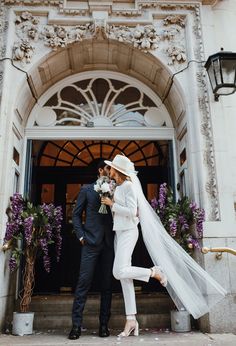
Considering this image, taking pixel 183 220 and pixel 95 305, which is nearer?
pixel 183 220

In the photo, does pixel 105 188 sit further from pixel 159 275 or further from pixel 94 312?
pixel 94 312

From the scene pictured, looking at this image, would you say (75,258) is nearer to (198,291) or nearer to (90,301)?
(90,301)

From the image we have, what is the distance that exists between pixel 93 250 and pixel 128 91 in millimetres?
3524

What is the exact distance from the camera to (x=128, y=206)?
14.2 feet

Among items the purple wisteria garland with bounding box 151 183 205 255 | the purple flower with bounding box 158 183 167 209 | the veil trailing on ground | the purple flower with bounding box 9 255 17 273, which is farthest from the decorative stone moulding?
the purple flower with bounding box 9 255 17 273

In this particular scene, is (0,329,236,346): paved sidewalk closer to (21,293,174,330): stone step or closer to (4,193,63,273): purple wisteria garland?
(21,293,174,330): stone step

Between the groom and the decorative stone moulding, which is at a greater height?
the decorative stone moulding

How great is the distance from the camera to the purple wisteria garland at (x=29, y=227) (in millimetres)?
4801

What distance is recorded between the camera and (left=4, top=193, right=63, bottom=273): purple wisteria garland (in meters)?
4.80

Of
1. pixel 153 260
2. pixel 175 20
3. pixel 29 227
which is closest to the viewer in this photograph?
pixel 153 260

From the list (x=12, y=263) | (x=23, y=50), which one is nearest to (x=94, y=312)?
A: (x=12, y=263)

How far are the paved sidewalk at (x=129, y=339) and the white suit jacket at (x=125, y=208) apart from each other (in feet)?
4.32

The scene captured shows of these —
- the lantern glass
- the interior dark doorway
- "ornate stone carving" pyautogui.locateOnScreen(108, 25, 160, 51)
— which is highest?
"ornate stone carving" pyautogui.locateOnScreen(108, 25, 160, 51)

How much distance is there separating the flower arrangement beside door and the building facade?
161 millimetres
